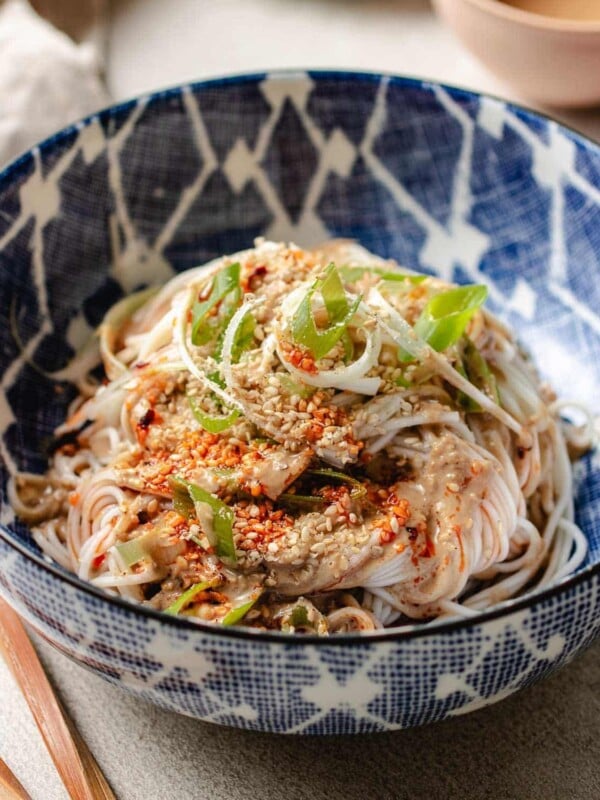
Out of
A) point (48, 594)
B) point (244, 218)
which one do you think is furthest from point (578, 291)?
point (48, 594)

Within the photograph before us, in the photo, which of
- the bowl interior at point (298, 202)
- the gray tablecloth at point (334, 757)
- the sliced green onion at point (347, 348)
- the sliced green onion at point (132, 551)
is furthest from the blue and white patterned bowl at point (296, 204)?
the sliced green onion at point (347, 348)

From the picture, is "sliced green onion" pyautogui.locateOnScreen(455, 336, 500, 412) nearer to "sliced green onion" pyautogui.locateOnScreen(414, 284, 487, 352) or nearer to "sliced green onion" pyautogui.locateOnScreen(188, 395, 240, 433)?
"sliced green onion" pyautogui.locateOnScreen(414, 284, 487, 352)

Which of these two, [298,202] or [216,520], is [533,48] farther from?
[216,520]

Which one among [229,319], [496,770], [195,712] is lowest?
[496,770]

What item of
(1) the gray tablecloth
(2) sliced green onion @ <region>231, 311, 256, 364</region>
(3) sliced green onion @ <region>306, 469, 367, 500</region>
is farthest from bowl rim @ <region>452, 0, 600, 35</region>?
(1) the gray tablecloth

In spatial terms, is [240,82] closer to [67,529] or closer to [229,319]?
[229,319]

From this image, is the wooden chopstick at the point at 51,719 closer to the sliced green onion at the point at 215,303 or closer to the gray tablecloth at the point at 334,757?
the gray tablecloth at the point at 334,757
